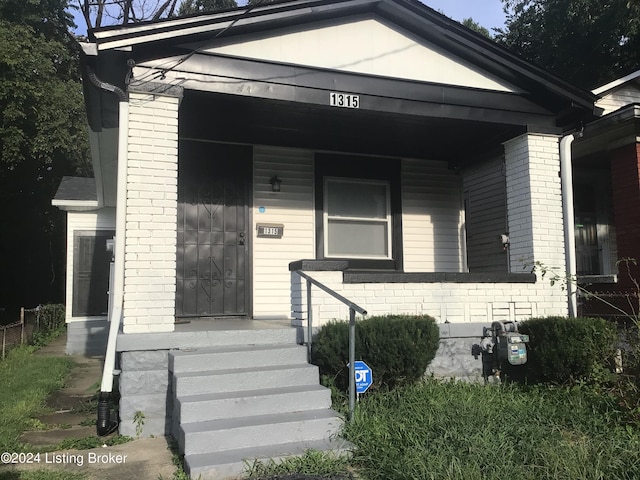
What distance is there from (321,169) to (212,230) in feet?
6.37

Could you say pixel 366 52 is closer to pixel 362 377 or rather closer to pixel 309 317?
pixel 309 317

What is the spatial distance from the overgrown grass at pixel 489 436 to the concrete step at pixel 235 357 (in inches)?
33.5

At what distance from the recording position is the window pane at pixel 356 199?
815 centimetres

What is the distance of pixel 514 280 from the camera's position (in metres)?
6.48

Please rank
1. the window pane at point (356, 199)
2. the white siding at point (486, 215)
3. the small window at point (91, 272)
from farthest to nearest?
the small window at point (91, 272) → the window pane at point (356, 199) → the white siding at point (486, 215)

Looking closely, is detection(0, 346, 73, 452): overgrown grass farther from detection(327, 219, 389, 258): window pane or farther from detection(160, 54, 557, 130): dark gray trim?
detection(327, 219, 389, 258): window pane

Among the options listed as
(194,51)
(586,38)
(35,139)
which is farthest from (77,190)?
(586,38)

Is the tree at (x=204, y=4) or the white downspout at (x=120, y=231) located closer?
the white downspout at (x=120, y=231)

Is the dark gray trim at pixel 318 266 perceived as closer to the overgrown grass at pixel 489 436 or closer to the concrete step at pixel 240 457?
the overgrown grass at pixel 489 436

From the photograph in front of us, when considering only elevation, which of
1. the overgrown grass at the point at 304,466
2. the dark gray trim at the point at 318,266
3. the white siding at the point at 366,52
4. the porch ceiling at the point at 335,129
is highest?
the white siding at the point at 366,52

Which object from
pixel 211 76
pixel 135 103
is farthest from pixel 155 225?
pixel 211 76

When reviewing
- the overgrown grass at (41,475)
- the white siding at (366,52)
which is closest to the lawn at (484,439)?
the overgrown grass at (41,475)

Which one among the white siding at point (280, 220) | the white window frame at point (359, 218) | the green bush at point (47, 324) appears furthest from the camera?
Answer: the green bush at point (47, 324)

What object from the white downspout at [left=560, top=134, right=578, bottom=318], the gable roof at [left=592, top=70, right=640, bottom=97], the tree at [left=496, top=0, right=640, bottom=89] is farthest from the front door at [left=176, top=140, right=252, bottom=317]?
the tree at [left=496, top=0, right=640, bottom=89]
